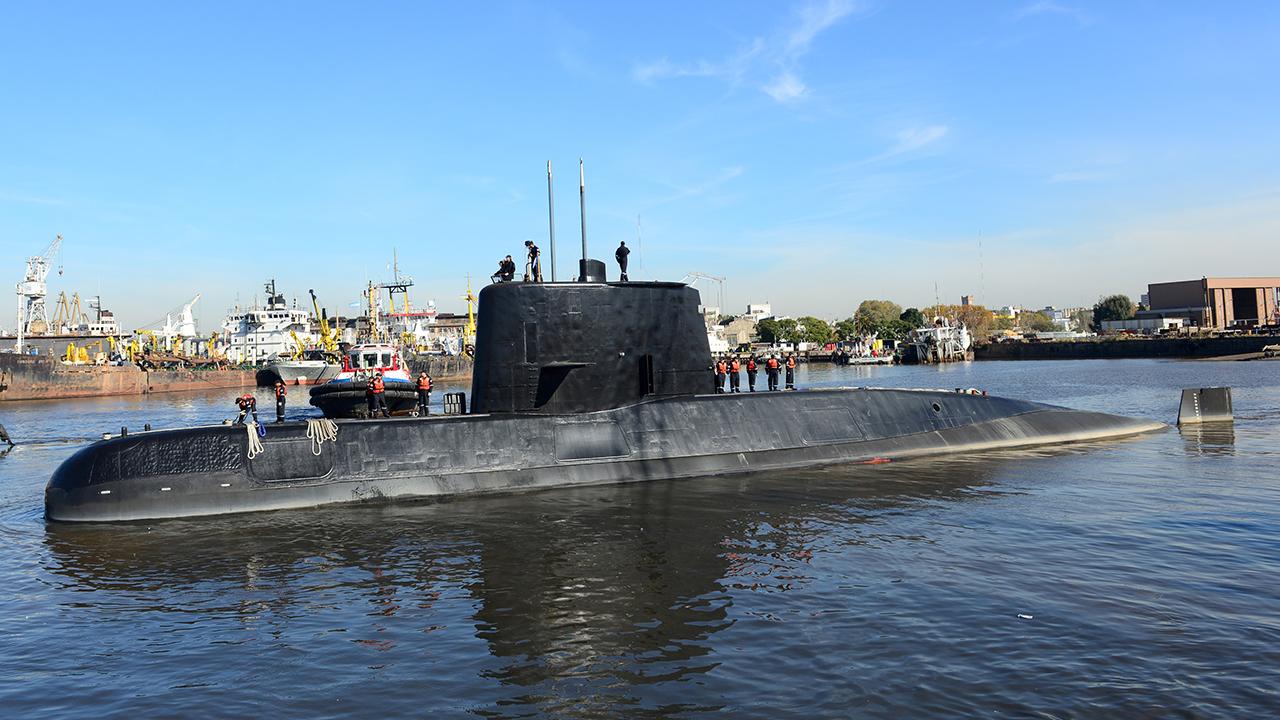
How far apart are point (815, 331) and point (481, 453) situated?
13892 centimetres

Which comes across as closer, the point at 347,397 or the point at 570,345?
the point at 570,345

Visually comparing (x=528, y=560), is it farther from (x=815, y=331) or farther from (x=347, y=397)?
(x=815, y=331)

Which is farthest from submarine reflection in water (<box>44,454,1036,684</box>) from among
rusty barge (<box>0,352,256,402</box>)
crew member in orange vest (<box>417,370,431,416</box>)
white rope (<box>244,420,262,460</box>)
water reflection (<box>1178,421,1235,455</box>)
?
rusty barge (<box>0,352,256,402</box>)

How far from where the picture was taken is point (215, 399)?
59062 mm

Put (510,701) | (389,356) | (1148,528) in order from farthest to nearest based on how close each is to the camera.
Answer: (389,356)
(1148,528)
(510,701)

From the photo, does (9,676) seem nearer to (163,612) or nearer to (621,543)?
(163,612)

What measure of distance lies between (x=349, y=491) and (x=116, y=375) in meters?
60.4

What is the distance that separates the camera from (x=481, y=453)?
53.6ft

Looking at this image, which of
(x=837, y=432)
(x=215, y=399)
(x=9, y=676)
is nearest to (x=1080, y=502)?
(x=837, y=432)

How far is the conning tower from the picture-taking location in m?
16.8

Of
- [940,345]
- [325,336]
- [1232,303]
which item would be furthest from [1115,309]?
[325,336]

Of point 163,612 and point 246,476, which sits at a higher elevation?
point 246,476

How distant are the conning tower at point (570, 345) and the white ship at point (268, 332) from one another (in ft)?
258

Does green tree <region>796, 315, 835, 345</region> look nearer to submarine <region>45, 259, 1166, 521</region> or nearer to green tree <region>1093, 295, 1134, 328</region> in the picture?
green tree <region>1093, 295, 1134, 328</region>
